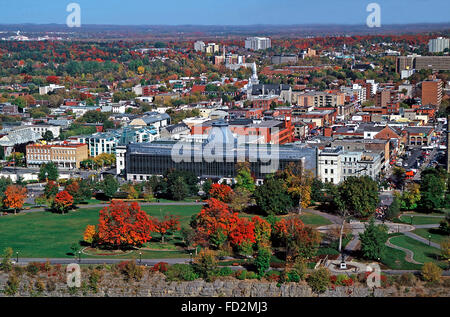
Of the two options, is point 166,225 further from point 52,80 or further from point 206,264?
point 52,80

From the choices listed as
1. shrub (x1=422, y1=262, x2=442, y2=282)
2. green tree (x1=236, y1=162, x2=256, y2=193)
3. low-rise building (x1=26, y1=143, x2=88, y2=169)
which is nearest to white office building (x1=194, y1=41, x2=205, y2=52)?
low-rise building (x1=26, y1=143, x2=88, y2=169)

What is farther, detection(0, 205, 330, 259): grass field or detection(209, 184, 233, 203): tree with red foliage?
detection(209, 184, 233, 203): tree with red foliage

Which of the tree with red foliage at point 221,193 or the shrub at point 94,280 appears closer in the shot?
the shrub at point 94,280

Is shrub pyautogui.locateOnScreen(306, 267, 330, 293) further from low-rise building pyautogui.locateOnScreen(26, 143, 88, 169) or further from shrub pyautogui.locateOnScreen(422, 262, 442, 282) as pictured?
low-rise building pyautogui.locateOnScreen(26, 143, 88, 169)

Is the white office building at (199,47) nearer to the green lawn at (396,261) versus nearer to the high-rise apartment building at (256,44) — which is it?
the high-rise apartment building at (256,44)

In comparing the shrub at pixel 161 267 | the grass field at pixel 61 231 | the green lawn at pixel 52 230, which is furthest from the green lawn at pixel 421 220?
the shrub at pixel 161 267
